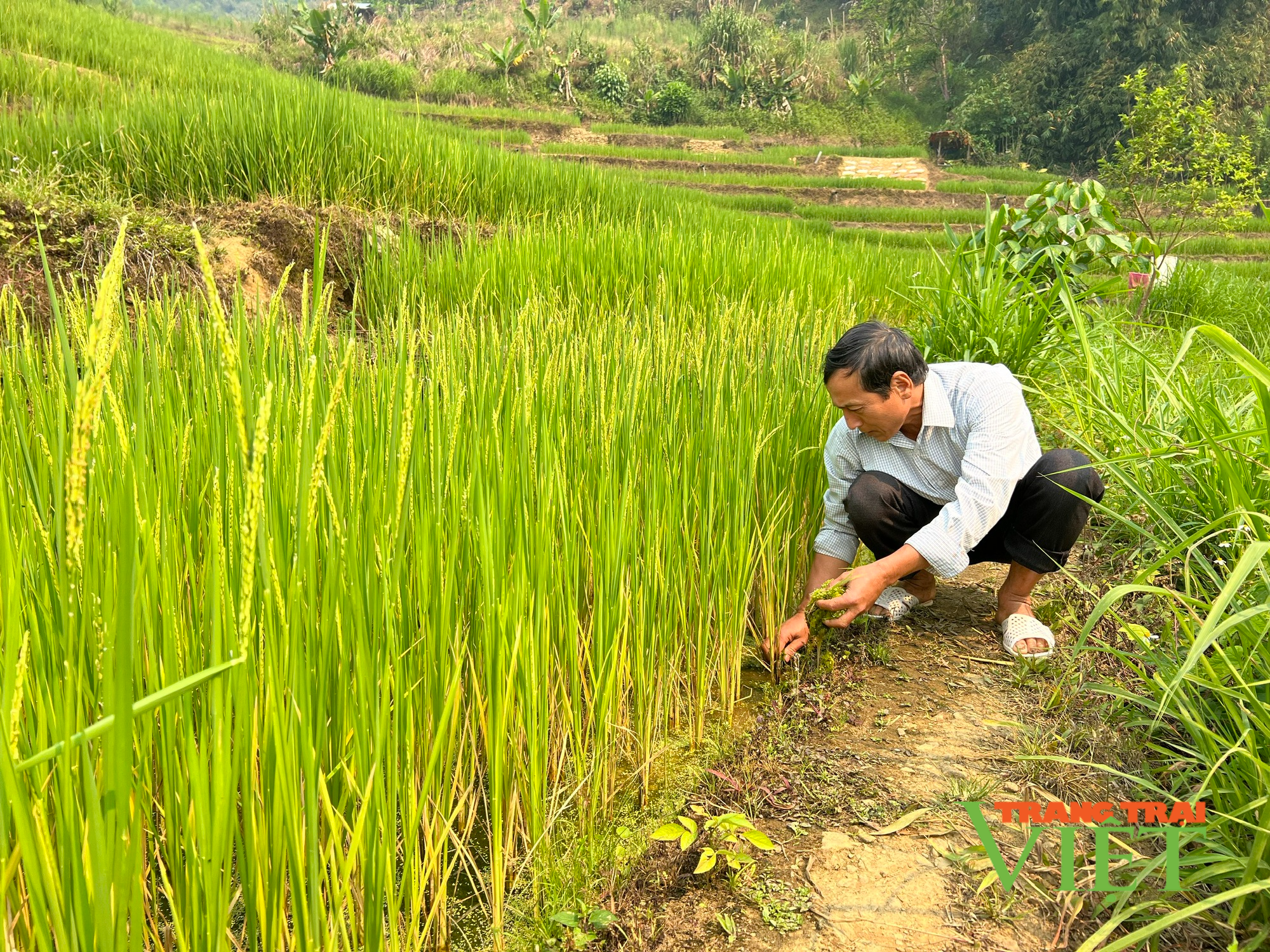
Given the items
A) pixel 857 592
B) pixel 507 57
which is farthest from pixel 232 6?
pixel 857 592

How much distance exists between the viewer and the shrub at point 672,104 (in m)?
27.4

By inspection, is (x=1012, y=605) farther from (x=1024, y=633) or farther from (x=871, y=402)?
(x=871, y=402)

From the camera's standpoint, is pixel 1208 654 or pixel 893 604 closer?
pixel 1208 654

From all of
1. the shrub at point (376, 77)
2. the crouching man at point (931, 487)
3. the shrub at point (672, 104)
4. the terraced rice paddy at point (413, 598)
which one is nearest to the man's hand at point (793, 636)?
the crouching man at point (931, 487)

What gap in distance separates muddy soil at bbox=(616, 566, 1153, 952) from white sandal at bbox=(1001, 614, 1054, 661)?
44 mm

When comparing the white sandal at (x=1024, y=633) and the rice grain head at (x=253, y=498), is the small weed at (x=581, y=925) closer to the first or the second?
the rice grain head at (x=253, y=498)

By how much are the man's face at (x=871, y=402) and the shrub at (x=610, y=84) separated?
93.8 ft

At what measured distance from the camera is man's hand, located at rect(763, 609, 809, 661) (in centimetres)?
208

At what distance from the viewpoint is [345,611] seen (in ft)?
3.31

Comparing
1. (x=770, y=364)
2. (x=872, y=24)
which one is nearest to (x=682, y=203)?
(x=770, y=364)

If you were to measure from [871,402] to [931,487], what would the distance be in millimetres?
507

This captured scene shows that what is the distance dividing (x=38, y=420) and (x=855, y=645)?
80.9 inches

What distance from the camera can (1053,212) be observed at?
449cm

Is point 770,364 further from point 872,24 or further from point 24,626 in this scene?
point 872,24
